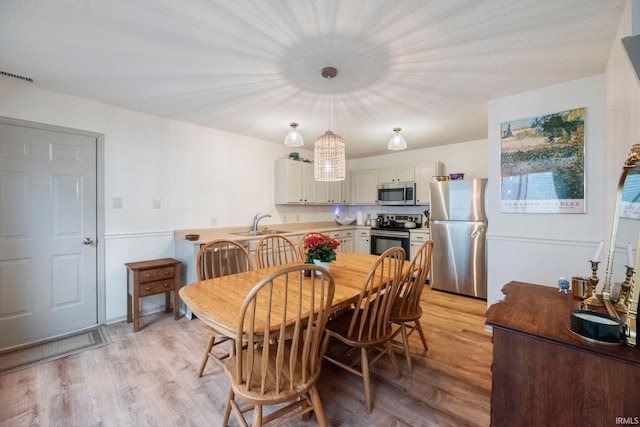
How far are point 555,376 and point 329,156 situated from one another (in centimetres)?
188

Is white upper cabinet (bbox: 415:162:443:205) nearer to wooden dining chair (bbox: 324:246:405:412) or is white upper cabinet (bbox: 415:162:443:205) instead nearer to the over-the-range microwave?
the over-the-range microwave

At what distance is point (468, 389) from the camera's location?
172cm

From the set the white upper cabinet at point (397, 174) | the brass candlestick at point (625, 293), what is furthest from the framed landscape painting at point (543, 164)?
the white upper cabinet at point (397, 174)

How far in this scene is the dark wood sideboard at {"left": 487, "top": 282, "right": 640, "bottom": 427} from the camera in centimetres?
81

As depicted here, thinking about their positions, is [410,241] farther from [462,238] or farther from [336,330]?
[336,330]

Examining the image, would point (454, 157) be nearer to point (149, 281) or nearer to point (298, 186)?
point (298, 186)

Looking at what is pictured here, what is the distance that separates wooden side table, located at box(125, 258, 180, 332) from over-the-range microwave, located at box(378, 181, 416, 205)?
11.6ft

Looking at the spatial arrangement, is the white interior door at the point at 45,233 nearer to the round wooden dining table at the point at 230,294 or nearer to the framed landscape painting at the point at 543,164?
the round wooden dining table at the point at 230,294

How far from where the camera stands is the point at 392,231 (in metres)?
4.45

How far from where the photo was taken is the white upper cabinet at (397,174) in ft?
14.9

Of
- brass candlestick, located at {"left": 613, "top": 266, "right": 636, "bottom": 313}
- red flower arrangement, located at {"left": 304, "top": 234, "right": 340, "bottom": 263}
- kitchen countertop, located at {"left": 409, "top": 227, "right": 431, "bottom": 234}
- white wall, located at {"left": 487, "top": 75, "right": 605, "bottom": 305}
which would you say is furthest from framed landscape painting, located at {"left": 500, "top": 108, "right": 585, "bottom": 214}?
red flower arrangement, located at {"left": 304, "top": 234, "right": 340, "bottom": 263}

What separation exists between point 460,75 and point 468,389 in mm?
2342

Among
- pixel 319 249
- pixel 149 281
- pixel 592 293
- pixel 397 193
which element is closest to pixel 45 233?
pixel 149 281

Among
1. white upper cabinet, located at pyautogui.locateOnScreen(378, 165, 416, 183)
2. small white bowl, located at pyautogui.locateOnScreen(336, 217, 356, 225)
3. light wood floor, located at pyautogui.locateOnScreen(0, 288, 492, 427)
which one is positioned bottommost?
light wood floor, located at pyautogui.locateOnScreen(0, 288, 492, 427)
